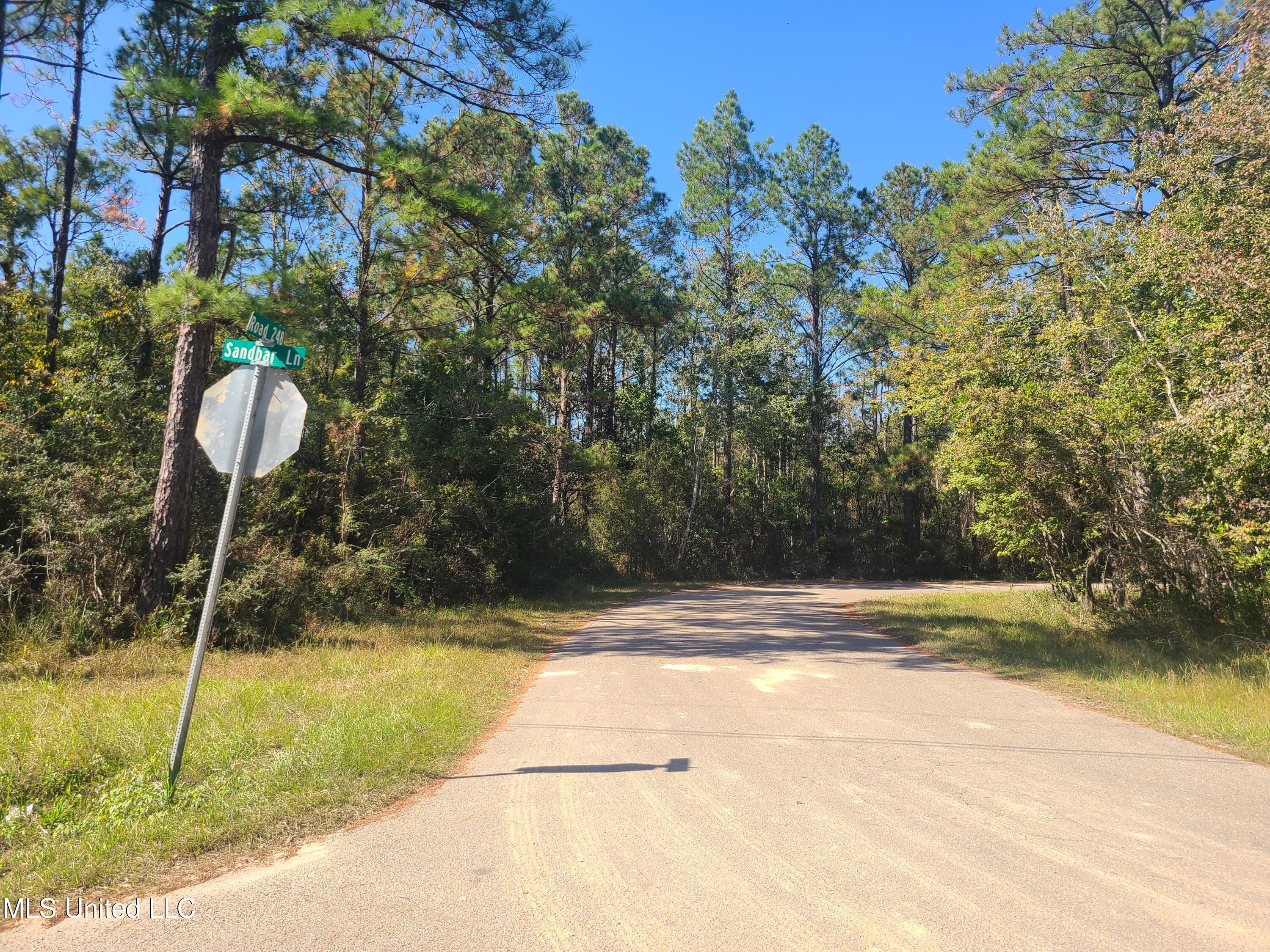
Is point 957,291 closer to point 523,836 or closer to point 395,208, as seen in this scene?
point 395,208

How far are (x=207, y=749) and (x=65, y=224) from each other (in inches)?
725

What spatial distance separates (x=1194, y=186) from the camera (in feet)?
34.8

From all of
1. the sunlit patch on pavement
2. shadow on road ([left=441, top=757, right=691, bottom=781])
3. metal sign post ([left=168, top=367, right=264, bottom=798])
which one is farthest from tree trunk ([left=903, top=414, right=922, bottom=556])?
metal sign post ([left=168, top=367, right=264, bottom=798])

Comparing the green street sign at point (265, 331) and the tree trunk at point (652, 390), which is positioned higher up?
the tree trunk at point (652, 390)

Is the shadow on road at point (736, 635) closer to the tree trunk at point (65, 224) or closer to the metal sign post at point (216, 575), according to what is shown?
the metal sign post at point (216, 575)

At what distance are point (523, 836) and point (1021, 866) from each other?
2.75 meters

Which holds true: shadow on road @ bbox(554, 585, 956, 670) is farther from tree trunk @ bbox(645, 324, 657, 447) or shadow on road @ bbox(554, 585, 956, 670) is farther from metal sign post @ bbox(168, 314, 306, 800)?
tree trunk @ bbox(645, 324, 657, 447)

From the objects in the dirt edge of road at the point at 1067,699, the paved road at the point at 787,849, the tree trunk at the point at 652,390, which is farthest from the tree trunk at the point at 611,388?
the paved road at the point at 787,849

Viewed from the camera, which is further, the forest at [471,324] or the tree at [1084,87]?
the tree at [1084,87]

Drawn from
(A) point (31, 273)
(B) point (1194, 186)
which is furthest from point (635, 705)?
(A) point (31, 273)

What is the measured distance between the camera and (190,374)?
10.8 meters

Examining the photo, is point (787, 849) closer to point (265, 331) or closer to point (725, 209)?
point (265, 331)

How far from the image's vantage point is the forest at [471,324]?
33.1 ft

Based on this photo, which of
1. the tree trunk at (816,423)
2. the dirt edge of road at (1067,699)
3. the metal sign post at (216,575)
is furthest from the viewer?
the tree trunk at (816,423)
